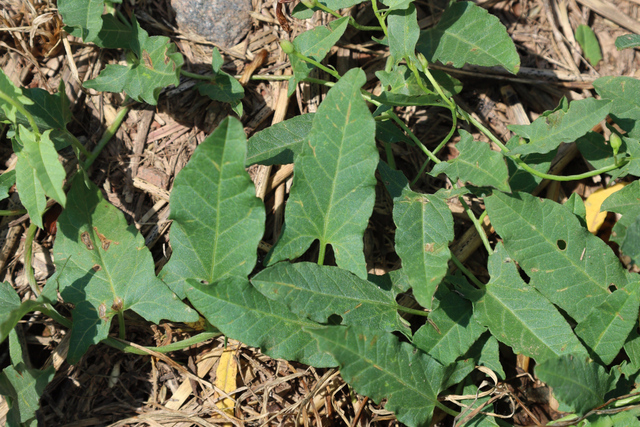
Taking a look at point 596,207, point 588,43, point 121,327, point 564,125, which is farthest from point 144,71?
point 588,43

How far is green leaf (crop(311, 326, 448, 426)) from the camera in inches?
60.2

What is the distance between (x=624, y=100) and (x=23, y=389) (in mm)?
2344

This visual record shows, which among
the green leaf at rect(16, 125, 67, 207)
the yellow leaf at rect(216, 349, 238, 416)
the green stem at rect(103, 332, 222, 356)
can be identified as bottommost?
the yellow leaf at rect(216, 349, 238, 416)

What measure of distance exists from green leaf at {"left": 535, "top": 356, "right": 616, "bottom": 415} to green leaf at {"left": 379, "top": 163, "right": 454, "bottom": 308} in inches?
14.8

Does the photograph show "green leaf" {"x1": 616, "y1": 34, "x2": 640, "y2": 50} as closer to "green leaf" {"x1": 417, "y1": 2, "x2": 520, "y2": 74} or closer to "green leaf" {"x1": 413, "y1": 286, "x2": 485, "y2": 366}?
"green leaf" {"x1": 417, "y1": 2, "x2": 520, "y2": 74}

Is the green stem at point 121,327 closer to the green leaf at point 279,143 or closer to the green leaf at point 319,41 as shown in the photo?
the green leaf at point 279,143

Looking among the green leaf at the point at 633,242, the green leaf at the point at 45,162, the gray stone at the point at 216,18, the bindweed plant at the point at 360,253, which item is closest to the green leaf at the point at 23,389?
the bindweed plant at the point at 360,253

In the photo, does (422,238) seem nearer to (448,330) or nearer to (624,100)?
(448,330)

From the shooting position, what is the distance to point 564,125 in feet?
5.76

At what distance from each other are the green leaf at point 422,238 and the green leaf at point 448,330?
0.21 meters

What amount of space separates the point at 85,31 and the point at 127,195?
0.64 m

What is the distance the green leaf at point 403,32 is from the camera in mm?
1801

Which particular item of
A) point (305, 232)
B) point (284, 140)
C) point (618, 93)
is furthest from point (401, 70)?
point (618, 93)

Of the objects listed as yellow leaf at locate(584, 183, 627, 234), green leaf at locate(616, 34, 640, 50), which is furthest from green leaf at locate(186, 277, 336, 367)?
green leaf at locate(616, 34, 640, 50)
